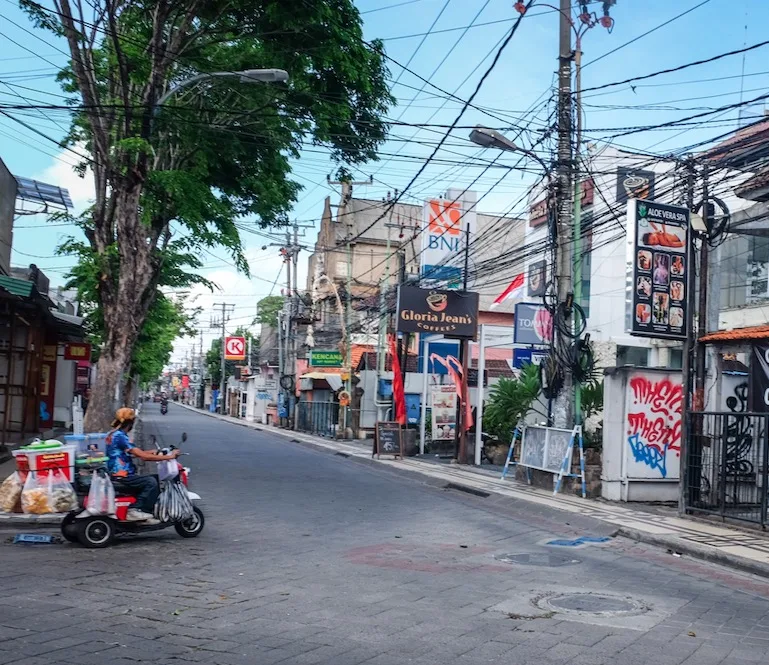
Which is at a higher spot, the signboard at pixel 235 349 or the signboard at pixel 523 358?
the signboard at pixel 235 349

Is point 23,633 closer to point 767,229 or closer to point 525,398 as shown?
point 767,229

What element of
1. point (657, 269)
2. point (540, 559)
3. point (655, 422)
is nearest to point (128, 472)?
point (540, 559)

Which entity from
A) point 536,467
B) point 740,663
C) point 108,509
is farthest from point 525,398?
point 740,663

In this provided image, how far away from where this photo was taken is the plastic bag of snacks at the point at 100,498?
947cm

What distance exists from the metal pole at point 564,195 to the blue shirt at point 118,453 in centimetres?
965

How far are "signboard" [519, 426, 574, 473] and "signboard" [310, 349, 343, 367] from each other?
25028 millimetres

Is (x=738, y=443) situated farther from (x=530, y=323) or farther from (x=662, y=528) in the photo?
(x=530, y=323)

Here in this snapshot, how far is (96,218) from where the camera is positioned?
17.0 meters

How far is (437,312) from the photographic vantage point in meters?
23.6

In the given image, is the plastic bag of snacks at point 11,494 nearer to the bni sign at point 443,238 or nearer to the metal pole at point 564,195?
the metal pole at point 564,195

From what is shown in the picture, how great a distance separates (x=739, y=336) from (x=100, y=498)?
10.0 meters

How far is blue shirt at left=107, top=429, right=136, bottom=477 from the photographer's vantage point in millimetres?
9922

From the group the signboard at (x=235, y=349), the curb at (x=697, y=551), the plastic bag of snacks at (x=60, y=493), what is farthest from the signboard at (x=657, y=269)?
the signboard at (x=235, y=349)

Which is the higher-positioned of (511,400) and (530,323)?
(530,323)
